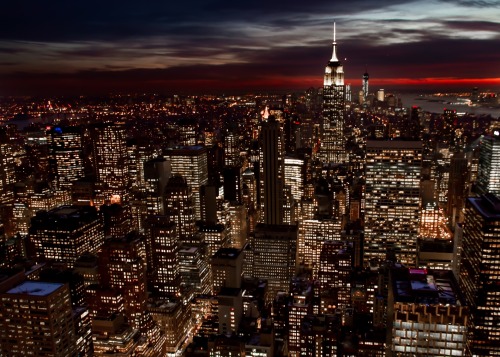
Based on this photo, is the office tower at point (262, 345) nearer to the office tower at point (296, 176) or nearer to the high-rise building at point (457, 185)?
the high-rise building at point (457, 185)

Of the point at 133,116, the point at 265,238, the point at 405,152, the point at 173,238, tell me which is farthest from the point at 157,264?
the point at 133,116

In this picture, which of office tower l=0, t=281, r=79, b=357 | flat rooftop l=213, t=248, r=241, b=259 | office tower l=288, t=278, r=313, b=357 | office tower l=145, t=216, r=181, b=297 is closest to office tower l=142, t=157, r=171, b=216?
office tower l=145, t=216, r=181, b=297

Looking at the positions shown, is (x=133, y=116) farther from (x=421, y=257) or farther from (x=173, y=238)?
(x=421, y=257)

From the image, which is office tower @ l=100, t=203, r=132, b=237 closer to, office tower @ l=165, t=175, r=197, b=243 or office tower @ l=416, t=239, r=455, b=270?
office tower @ l=165, t=175, r=197, b=243

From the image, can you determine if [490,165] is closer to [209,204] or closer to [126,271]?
[209,204]

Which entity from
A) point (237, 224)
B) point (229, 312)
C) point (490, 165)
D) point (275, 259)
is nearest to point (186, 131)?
point (237, 224)

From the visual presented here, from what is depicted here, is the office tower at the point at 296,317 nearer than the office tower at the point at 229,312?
Yes

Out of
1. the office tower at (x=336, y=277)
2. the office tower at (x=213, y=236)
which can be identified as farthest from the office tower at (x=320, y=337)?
the office tower at (x=213, y=236)
